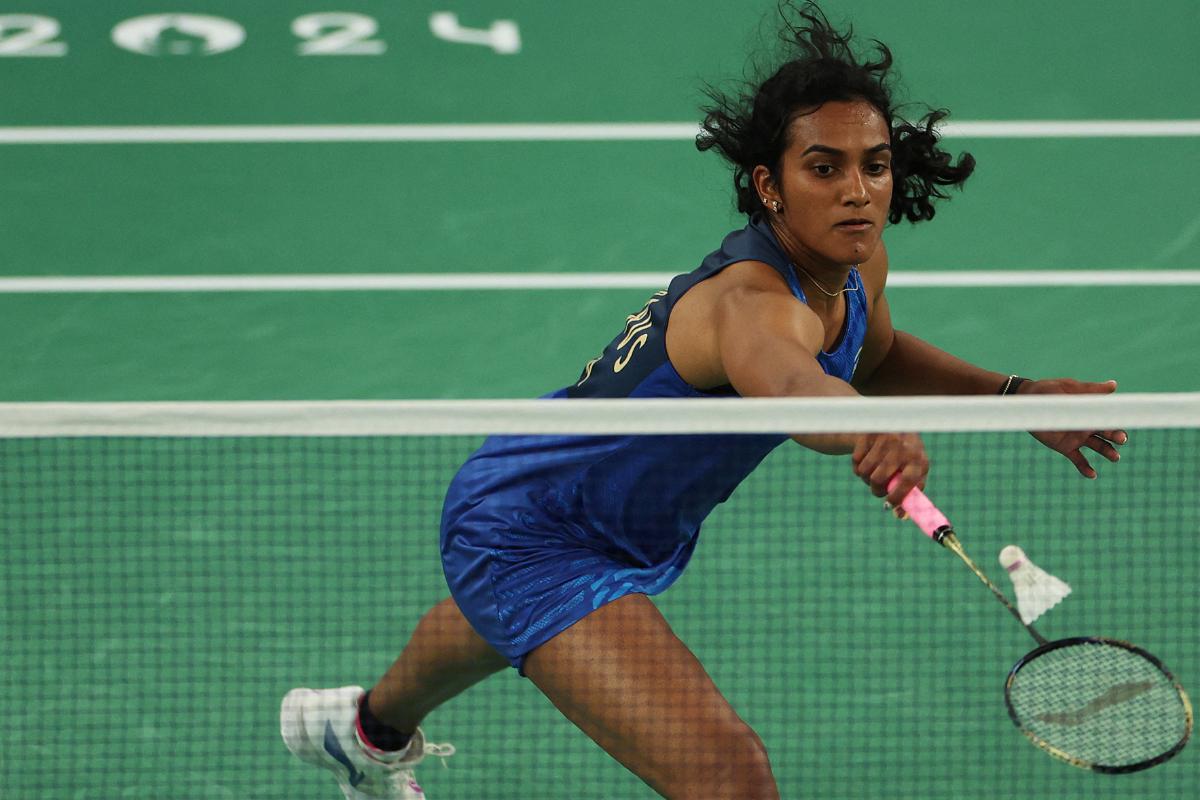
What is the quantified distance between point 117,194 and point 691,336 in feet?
17.3

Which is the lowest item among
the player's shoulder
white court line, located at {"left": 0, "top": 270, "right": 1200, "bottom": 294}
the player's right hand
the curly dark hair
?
white court line, located at {"left": 0, "top": 270, "right": 1200, "bottom": 294}

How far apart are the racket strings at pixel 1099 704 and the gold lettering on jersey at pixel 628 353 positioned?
1018 millimetres

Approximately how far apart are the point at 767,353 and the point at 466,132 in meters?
5.49

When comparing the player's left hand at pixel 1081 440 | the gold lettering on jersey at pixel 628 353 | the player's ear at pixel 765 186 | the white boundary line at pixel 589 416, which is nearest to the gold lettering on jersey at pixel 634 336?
the gold lettering on jersey at pixel 628 353

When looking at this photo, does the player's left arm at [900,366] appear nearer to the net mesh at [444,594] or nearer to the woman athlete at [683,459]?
the woman athlete at [683,459]

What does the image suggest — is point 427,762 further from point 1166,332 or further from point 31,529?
point 1166,332

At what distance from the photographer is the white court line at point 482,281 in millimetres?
7488

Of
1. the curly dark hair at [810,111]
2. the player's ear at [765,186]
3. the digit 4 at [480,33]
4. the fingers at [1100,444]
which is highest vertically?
the curly dark hair at [810,111]

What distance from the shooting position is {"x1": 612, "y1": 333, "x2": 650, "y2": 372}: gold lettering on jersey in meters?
3.68

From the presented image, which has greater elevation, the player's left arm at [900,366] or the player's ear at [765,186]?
the player's ear at [765,186]

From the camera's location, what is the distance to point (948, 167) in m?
4.24

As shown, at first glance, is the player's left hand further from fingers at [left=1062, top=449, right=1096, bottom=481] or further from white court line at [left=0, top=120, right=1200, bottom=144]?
white court line at [left=0, top=120, right=1200, bottom=144]

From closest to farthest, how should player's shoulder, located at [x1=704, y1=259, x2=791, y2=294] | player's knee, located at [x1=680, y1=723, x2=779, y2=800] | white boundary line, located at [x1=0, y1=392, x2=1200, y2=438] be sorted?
white boundary line, located at [x1=0, y1=392, x2=1200, y2=438] → player's knee, located at [x1=680, y1=723, x2=779, y2=800] → player's shoulder, located at [x1=704, y1=259, x2=791, y2=294]

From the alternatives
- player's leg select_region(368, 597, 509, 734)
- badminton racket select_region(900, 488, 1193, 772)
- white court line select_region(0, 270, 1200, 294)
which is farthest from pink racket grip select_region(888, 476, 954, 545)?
white court line select_region(0, 270, 1200, 294)
